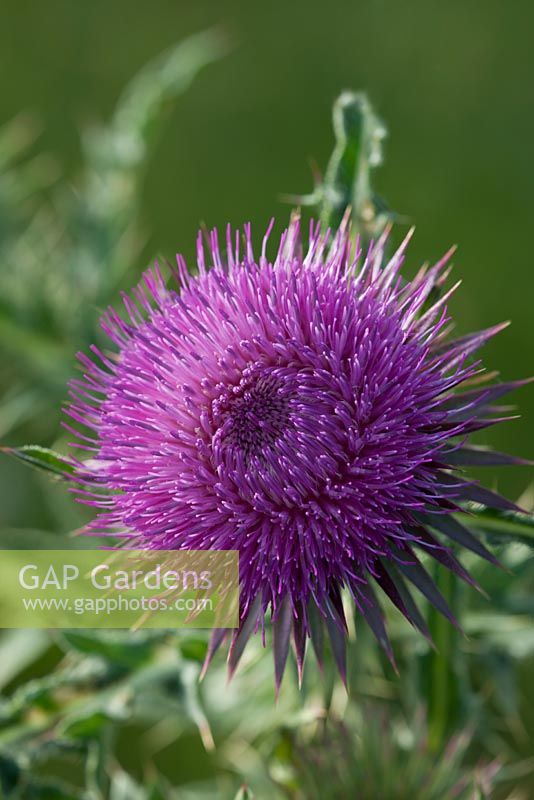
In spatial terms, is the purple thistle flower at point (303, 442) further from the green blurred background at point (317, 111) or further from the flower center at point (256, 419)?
the green blurred background at point (317, 111)

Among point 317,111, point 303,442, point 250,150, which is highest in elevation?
point 317,111

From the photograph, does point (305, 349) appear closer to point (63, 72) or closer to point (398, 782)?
point (398, 782)

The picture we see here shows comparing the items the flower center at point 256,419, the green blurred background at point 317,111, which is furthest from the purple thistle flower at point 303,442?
the green blurred background at point 317,111

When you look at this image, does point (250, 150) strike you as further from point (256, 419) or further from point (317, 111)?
point (256, 419)

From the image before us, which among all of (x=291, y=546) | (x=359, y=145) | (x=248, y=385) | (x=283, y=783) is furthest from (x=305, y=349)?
(x=283, y=783)

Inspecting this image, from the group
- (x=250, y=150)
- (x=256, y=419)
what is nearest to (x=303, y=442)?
(x=256, y=419)

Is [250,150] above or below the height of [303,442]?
above
